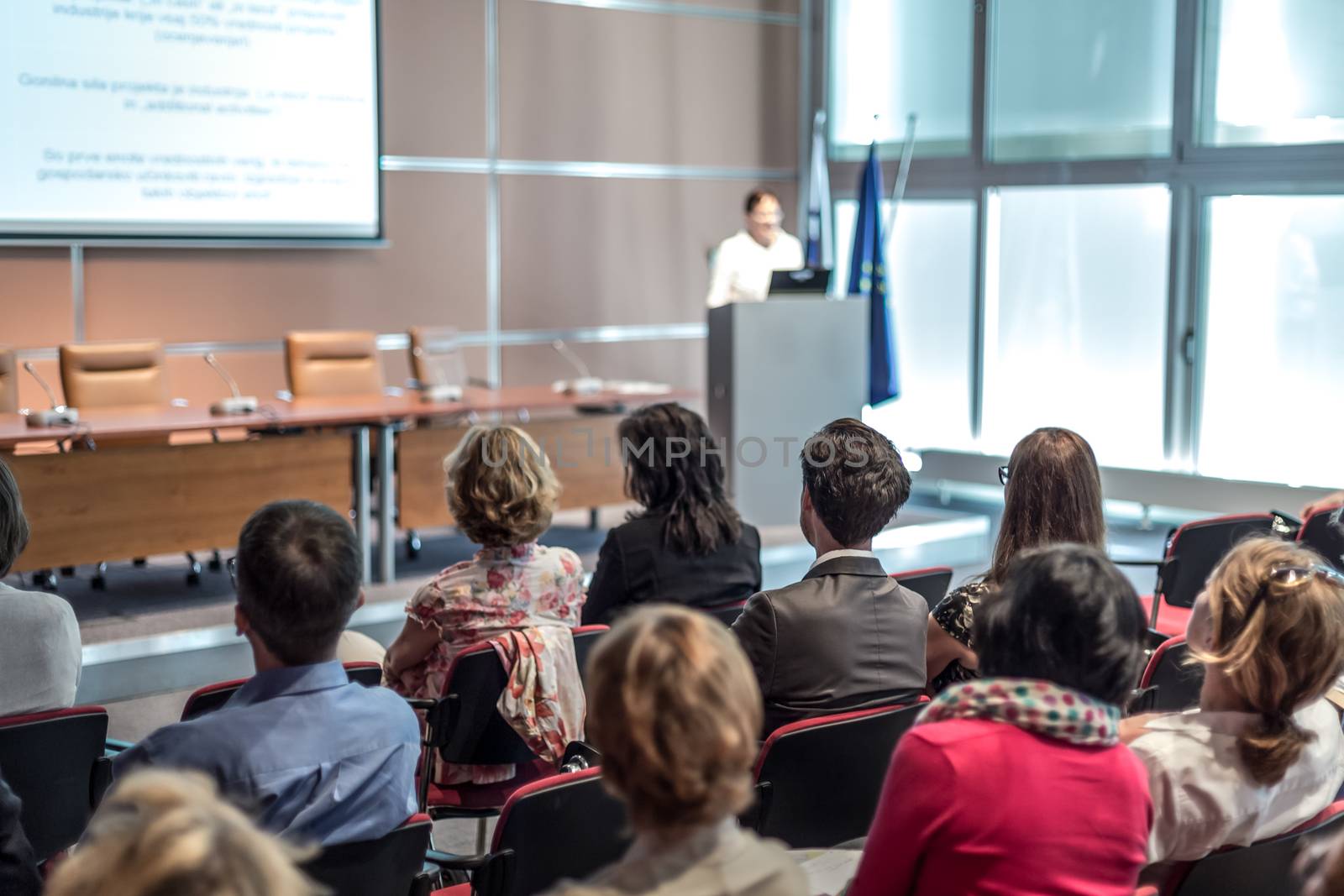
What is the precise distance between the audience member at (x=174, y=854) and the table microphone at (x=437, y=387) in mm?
5020

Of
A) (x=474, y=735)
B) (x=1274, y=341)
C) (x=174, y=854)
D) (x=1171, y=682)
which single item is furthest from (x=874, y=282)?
(x=174, y=854)

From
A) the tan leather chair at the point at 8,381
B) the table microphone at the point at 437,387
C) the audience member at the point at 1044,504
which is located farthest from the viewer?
the table microphone at the point at 437,387

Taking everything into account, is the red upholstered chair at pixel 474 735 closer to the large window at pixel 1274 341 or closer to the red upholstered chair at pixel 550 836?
the red upholstered chair at pixel 550 836

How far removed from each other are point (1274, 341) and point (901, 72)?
286 cm

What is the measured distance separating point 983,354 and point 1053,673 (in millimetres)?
6640

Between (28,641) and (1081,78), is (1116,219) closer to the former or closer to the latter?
(1081,78)

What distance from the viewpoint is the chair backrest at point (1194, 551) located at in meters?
3.74

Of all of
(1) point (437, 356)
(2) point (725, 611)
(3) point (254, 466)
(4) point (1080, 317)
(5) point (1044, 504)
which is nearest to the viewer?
(5) point (1044, 504)

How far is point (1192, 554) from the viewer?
3770 millimetres

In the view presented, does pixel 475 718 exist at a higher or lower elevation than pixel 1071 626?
lower

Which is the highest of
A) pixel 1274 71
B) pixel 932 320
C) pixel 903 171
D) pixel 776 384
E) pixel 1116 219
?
pixel 1274 71

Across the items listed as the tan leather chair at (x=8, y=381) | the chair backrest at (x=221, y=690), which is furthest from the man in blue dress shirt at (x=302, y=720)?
the tan leather chair at (x=8, y=381)

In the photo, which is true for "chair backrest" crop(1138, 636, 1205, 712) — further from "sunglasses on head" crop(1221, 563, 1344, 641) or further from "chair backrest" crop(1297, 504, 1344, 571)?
"chair backrest" crop(1297, 504, 1344, 571)

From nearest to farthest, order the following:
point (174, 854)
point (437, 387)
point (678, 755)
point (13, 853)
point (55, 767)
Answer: point (174, 854)
point (678, 755)
point (13, 853)
point (55, 767)
point (437, 387)
